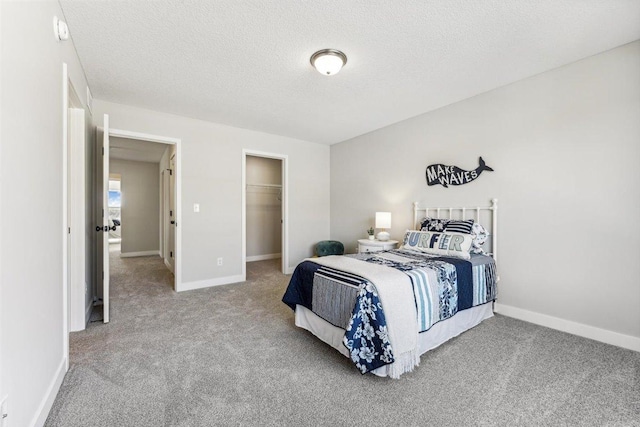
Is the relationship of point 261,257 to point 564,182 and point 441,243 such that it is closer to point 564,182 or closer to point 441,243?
point 441,243

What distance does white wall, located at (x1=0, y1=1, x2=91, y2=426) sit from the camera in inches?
44.3

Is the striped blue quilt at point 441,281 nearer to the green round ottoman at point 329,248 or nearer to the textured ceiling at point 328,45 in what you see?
the textured ceiling at point 328,45

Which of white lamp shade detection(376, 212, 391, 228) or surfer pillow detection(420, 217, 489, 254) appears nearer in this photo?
surfer pillow detection(420, 217, 489, 254)

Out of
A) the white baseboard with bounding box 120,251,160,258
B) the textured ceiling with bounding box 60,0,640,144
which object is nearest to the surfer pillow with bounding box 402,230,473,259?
the textured ceiling with bounding box 60,0,640,144

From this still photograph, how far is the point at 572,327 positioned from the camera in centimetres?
254

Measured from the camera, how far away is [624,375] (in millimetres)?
1898

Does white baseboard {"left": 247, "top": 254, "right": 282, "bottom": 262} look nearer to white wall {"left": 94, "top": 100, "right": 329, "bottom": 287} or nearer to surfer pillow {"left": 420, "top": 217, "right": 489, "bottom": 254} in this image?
white wall {"left": 94, "top": 100, "right": 329, "bottom": 287}

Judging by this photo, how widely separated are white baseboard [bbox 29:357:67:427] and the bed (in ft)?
5.31

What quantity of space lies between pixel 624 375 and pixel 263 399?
7.99 ft

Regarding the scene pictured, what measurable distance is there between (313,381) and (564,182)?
284 centimetres

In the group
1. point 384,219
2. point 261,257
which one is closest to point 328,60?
point 384,219

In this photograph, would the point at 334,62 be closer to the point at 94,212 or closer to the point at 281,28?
the point at 281,28

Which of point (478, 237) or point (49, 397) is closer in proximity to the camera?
point (49, 397)

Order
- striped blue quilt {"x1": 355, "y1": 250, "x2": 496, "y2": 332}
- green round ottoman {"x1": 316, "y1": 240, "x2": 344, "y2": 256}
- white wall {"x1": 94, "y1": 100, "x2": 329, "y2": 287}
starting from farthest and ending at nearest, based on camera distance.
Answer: green round ottoman {"x1": 316, "y1": 240, "x2": 344, "y2": 256}, white wall {"x1": 94, "y1": 100, "x2": 329, "y2": 287}, striped blue quilt {"x1": 355, "y1": 250, "x2": 496, "y2": 332}
